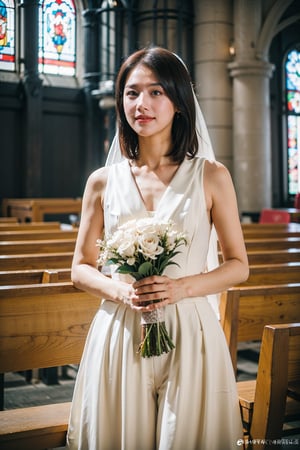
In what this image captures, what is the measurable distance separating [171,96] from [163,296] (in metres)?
0.64

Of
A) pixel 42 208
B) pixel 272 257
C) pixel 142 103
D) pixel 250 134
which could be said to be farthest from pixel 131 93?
pixel 250 134

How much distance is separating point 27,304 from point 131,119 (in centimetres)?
100

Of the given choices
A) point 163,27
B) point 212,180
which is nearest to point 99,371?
point 212,180

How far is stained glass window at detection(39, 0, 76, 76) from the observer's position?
36.8 ft

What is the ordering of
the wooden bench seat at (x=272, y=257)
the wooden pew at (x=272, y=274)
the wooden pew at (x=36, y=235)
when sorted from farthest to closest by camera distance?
the wooden pew at (x=36, y=235), the wooden bench seat at (x=272, y=257), the wooden pew at (x=272, y=274)

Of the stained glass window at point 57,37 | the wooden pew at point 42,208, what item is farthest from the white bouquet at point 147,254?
the stained glass window at point 57,37

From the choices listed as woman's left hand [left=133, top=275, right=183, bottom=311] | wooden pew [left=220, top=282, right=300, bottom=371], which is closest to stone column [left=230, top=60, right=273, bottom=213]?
wooden pew [left=220, top=282, right=300, bottom=371]

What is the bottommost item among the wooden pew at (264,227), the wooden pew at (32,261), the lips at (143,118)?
the wooden pew at (32,261)

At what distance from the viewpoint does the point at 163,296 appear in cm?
167

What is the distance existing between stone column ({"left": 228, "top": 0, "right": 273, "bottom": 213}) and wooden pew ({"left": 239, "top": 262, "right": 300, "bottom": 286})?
720cm

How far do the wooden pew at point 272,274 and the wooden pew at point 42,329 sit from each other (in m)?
1.21

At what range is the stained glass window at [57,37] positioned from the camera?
36.8 feet

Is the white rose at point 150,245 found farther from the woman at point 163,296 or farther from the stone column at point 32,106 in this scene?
the stone column at point 32,106

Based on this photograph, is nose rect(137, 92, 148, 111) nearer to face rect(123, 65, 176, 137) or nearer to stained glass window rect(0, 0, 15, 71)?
face rect(123, 65, 176, 137)
